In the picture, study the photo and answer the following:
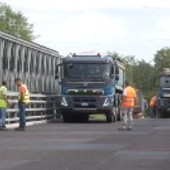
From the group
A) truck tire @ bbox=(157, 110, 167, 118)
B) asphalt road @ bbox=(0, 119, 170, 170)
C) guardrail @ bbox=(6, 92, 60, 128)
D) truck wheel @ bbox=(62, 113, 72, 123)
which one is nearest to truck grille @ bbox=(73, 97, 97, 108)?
truck wheel @ bbox=(62, 113, 72, 123)

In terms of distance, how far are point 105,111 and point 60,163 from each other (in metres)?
18.6

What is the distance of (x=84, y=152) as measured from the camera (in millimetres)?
15781

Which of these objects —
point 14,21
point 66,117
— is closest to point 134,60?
point 14,21

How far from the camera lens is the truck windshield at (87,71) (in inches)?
1246

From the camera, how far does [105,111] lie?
31.9 m

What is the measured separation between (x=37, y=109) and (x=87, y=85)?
2510 millimetres

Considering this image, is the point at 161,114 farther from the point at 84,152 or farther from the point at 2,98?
the point at 84,152

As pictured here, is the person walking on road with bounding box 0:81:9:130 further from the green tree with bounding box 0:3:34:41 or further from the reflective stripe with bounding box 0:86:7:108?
the green tree with bounding box 0:3:34:41

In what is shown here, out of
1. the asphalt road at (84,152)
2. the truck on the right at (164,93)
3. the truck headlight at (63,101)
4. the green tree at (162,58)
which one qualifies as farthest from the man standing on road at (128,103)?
the green tree at (162,58)

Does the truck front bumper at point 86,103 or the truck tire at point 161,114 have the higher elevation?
the truck front bumper at point 86,103

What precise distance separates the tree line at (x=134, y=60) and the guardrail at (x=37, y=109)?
45419 mm

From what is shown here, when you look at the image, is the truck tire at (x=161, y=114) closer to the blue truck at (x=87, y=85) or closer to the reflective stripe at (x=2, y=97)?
the blue truck at (x=87, y=85)

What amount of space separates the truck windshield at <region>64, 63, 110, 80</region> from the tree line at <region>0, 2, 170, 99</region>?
47180mm

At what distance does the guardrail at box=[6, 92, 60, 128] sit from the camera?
88.8ft
